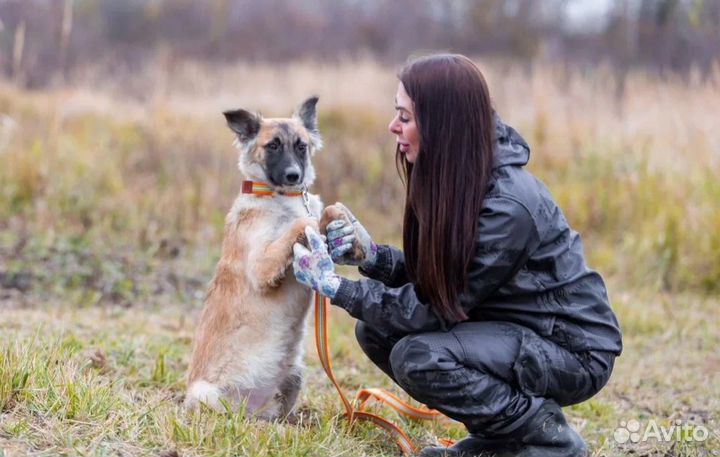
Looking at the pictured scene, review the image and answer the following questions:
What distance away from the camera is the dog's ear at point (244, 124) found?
438 centimetres

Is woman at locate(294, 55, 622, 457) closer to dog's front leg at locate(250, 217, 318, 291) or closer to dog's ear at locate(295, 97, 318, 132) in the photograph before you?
dog's front leg at locate(250, 217, 318, 291)

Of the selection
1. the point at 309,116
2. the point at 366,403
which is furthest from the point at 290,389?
the point at 309,116

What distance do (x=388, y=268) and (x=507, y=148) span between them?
814mm

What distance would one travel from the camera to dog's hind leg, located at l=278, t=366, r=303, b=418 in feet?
13.3

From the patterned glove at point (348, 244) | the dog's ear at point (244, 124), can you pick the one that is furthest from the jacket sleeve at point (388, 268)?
the dog's ear at point (244, 124)

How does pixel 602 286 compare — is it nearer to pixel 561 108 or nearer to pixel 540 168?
pixel 540 168

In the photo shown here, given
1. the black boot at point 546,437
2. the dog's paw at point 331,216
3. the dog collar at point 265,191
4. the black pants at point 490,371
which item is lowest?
the black boot at point 546,437

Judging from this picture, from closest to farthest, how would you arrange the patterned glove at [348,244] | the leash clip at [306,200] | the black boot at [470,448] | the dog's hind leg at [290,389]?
the black boot at [470,448]
the patterned glove at [348,244]
the dog's hind leg at [290,389]
the leash clip at [306,200]

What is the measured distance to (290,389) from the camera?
160 inches

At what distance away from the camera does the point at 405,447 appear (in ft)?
11.9

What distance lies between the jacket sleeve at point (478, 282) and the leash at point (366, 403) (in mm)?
396

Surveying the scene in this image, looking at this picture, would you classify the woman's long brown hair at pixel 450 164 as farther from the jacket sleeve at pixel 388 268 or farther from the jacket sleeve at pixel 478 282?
the jacket sleeve at pixel 388 268

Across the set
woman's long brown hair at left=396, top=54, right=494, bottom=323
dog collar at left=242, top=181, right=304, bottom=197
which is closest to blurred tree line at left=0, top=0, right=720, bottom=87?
dog collar at left=242, top=181, right=304, bottom=197

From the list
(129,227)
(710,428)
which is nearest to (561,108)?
(129,227)
